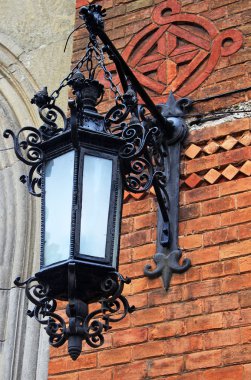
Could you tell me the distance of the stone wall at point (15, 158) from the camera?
184 inches

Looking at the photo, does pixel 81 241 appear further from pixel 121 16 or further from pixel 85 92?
pixel 121 16

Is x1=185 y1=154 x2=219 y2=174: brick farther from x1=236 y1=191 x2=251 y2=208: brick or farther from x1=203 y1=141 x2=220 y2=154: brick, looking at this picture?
x1=236 y1=191 x2=251 y2=208: brick

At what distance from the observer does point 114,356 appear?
3.92m

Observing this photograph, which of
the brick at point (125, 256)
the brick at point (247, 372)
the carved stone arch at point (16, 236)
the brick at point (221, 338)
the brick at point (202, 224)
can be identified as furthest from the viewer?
the carved stone arch at point (16, 236)

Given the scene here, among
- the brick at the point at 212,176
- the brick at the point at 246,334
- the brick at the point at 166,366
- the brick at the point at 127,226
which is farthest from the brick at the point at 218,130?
the brick at the point at 166,366

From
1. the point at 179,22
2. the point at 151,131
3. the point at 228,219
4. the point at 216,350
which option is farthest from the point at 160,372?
the point at 179,22

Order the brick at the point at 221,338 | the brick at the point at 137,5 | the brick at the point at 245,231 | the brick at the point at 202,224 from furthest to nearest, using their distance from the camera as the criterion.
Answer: the brick at the point at 137,5
the brick at the point at 202,224
the brick at the point at 245,231
the brick at the point at 221,338

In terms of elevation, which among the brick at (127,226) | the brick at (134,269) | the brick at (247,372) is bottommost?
the brick at (247,372)

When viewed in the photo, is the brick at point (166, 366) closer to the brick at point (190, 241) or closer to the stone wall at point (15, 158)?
the brick at point (190, 241)

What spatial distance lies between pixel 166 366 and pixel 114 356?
0.81 feet

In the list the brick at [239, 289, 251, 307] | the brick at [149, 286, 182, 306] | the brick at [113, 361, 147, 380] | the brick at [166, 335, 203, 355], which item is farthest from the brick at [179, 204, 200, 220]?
the brick at [113, 361, 147, 380]

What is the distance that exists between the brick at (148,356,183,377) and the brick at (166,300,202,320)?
0.18 m

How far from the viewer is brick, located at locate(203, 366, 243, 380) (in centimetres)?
363

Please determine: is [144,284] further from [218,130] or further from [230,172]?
[218,130]
